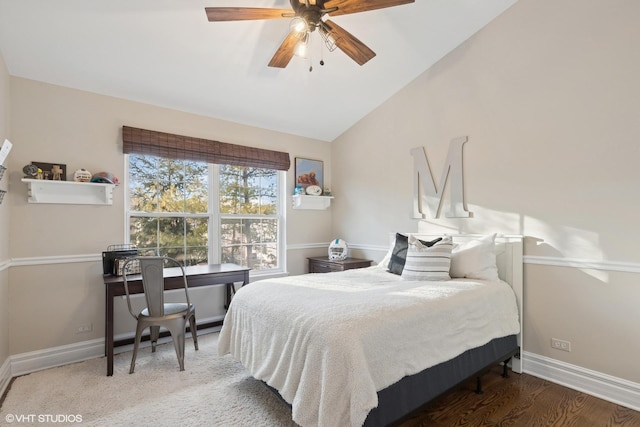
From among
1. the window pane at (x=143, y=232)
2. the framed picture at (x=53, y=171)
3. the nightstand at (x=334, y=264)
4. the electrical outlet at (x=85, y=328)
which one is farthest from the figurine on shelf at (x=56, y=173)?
the nightstand at (x=334, y=264)

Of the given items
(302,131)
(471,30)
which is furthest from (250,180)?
(471,30)

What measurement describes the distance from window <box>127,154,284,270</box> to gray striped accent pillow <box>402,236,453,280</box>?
203cm

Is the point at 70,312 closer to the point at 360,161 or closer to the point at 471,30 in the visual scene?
the point at 360,161

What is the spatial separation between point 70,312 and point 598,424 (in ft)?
13.3

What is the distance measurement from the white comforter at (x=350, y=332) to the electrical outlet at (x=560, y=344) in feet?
1.05

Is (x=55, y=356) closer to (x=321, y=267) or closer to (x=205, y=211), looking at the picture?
(x=205, y=211)

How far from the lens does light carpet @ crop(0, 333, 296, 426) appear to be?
197 centimetres

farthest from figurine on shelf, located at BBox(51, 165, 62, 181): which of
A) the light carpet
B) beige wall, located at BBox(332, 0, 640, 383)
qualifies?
beige wall, located at BBox(332, 0, 640, 383)

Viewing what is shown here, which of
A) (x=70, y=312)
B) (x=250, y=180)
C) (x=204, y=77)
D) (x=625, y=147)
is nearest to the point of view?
(x=625, y=147)

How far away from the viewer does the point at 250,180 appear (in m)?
4.04

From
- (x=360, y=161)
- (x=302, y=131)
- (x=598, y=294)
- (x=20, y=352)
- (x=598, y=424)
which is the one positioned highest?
(x=302, y=131)

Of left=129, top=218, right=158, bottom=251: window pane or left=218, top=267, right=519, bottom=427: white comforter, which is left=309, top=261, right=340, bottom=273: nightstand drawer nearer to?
left=218, top=267, right=519, bottom=427: white comforter

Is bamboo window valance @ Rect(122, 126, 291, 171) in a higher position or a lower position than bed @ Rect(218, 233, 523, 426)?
higher

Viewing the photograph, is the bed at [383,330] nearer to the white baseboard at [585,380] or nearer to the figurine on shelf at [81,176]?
the white baseboard at [585,380]
